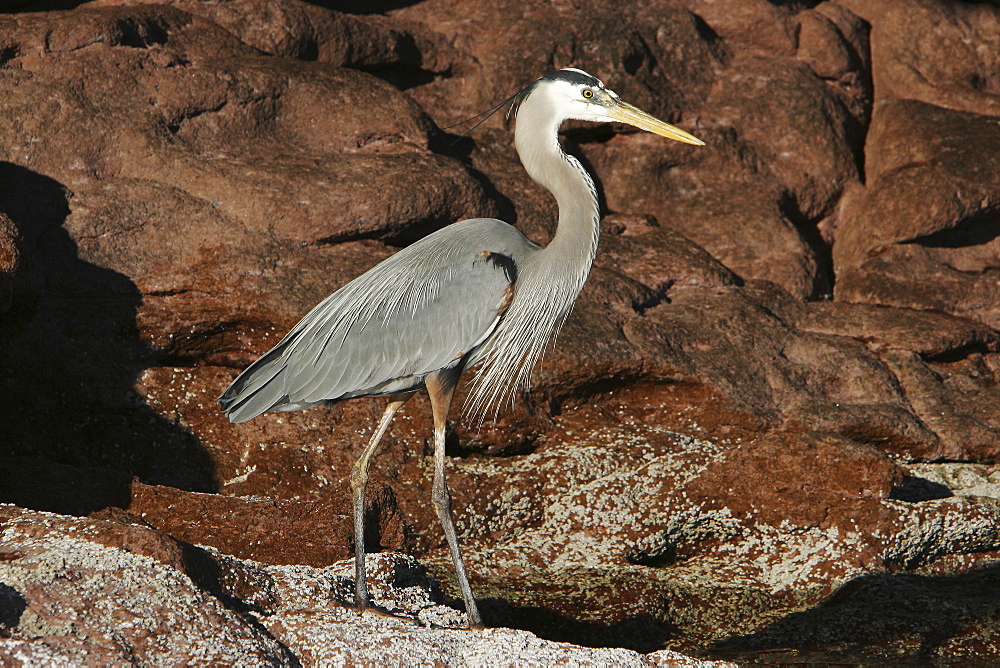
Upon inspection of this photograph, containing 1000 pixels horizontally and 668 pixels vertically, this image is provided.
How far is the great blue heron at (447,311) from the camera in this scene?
16.2ft

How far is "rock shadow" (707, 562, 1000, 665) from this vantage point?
16.6 ft

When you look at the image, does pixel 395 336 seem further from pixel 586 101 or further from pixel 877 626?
pixel 877 626

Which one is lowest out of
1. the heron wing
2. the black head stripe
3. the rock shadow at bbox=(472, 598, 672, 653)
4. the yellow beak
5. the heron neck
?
the rock shadow at bbox=(472, 598, 672, 653)

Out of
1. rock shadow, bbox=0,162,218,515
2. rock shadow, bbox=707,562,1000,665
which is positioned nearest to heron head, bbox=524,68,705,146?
rock shadow, bbox=707,562,1000,665

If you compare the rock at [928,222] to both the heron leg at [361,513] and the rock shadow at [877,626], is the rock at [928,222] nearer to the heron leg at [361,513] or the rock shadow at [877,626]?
the rock shadow at [877,626]

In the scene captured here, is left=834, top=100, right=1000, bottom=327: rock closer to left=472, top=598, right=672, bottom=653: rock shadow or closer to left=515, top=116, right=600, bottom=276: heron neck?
left=515, top=116, right=600, bottom=276: heron neck

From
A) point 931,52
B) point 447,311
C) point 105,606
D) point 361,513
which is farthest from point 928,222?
point 105,606

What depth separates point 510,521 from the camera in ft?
19.5

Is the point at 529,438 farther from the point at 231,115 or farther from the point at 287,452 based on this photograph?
the point at 231,115

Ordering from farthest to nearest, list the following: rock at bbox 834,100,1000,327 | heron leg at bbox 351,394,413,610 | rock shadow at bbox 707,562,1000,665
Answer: rock at bbox 834,100,1000,327
rock shadow at bbox 707,562,1000,665
heron leg at bbox 351,394,413,610

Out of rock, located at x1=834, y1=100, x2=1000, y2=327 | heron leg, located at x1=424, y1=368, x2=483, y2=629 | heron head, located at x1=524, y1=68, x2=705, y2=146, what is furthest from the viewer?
rock, located at x1=834, y1=100, x2=1000, y2=327

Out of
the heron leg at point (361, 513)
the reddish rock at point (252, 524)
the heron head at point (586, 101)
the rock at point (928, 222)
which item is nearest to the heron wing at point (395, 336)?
the heron leg at point (361, 513)

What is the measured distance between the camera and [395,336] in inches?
196

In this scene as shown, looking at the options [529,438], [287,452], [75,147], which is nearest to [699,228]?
[529,438]
